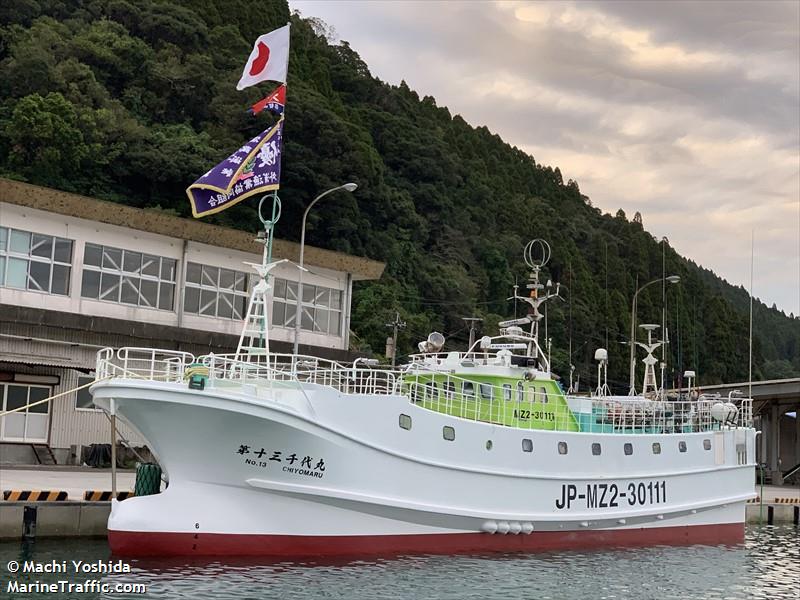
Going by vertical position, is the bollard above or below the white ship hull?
below

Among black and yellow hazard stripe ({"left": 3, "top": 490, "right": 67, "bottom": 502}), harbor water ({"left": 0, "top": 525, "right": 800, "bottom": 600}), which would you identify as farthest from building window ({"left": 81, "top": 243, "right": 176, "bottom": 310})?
harbor water ({"left": 0, "top": 525, "right": 800, "bottom": 600})

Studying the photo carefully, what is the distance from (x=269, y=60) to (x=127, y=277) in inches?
569

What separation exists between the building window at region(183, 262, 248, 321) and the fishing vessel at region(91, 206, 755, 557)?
1304cm

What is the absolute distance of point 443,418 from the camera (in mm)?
20953

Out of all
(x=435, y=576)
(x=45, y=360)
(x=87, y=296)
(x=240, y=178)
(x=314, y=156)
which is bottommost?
(x=435, y=576)

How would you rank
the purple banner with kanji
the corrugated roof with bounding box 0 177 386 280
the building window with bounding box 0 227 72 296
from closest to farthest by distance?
the purple banner with kanji, the building window with bounding box 0 227 72 296, the corrugated roof with bounding box 0 177 386 280

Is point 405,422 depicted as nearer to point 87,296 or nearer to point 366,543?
point 366,543

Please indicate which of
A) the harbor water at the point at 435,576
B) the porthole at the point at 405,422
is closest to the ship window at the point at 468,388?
the porthole at the point at 405,422

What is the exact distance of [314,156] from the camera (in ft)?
206

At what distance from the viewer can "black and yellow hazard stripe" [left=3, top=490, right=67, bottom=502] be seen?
2006 cm

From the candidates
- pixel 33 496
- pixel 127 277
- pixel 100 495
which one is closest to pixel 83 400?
pixel 127 277

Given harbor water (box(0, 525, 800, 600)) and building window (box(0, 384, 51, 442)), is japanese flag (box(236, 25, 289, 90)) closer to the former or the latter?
harbor water (box(0, 525, 800, 600))

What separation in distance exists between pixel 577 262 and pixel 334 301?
5926 centimetres

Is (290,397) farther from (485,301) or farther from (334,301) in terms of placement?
(485,301)
